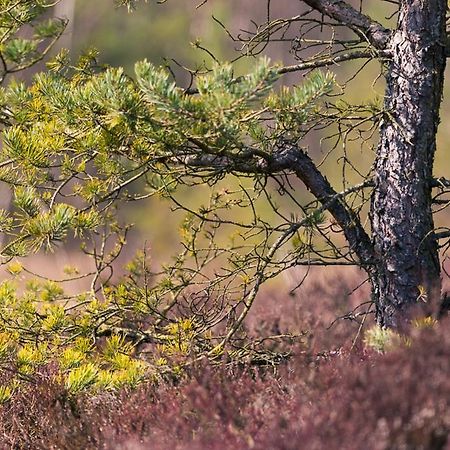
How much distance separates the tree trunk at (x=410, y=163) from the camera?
16.7 ft

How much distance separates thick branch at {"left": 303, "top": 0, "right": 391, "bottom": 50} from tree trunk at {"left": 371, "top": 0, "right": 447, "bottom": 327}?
152 mm

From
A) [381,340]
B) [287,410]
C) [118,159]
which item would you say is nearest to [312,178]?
[118,159]

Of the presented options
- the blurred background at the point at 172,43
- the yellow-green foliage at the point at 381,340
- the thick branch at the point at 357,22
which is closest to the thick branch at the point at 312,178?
the thick branch at the point at 357,22

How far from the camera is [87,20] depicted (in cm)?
3048

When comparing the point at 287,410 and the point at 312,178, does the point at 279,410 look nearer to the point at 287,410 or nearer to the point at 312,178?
the point at 287,410

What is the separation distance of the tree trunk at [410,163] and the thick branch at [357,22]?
0.15 meters

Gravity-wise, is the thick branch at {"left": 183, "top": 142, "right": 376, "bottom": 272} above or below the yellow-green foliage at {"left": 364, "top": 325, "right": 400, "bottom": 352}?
above

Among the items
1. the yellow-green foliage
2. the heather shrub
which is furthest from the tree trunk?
the yellow-green foliage

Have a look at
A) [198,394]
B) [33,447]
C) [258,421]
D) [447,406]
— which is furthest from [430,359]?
[33,447]

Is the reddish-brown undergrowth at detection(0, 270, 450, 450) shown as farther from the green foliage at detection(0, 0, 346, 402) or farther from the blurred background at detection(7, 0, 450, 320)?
the blurred background at detection(7, 0, 450, 320)

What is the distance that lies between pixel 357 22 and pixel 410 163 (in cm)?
91

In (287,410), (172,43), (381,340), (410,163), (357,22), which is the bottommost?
(287,410)

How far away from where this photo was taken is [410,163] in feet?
16.7

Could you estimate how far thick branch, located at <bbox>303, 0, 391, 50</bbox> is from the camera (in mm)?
5297
